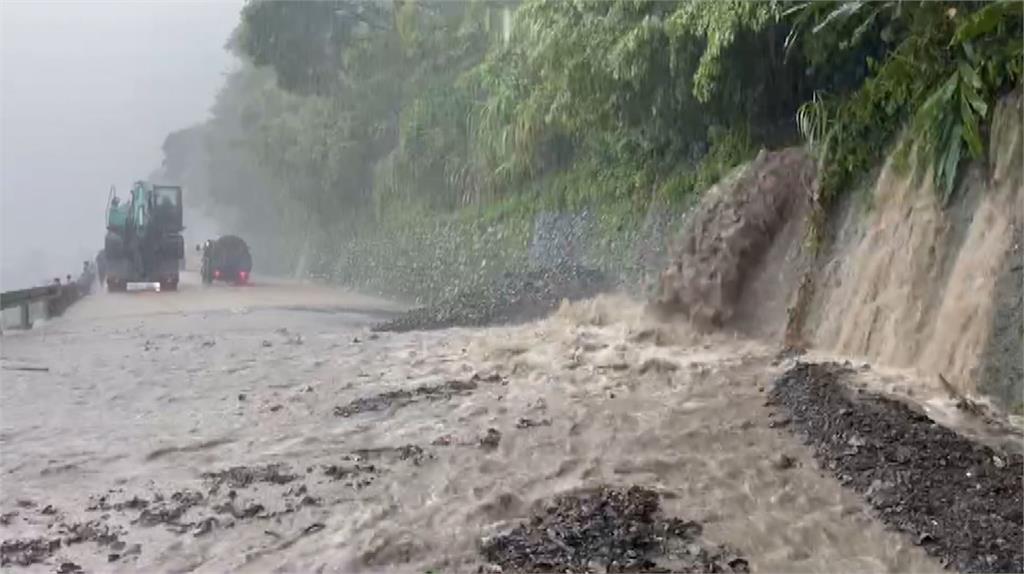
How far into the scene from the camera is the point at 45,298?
1873cm

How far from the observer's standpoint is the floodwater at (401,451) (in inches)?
192

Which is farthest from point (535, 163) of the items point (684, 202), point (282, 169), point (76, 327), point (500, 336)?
point (282, 169)

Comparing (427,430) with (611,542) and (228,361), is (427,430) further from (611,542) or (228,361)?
(228,361)

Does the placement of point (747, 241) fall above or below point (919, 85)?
below

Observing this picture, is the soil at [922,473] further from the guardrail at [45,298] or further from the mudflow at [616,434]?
the guardrail at [45,298]

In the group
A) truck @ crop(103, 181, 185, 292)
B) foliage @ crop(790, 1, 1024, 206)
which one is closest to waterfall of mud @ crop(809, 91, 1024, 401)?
foliage @ crop(790, 1, 1024, 206)

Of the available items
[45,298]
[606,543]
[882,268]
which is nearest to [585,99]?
[882,268]

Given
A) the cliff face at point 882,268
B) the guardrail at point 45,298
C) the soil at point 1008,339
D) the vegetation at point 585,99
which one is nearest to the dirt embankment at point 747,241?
the cliff face at point 882,268

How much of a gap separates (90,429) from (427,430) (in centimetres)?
281

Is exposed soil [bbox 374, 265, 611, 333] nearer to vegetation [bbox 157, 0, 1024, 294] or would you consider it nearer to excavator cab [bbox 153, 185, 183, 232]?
vegetation [bbox 157, 0, 1024, 294]

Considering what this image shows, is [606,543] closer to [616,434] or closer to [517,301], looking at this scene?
[616,434]

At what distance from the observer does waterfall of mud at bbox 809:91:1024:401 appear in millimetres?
6691

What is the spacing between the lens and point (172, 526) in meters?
5.30

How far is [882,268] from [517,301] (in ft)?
26.6
